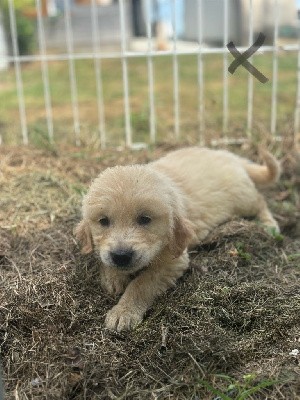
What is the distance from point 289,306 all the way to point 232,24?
4884 mm

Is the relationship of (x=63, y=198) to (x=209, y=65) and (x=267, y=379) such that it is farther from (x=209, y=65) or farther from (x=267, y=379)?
(x=209, y=65)

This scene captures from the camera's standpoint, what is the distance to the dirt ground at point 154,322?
107 inches

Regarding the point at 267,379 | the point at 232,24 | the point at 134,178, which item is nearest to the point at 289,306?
the point at 267,379

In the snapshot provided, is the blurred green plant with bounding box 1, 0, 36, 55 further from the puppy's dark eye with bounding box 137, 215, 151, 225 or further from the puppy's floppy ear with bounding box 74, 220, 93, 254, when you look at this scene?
the puppy's dark eye with bounding box 137, 215, 151, 225

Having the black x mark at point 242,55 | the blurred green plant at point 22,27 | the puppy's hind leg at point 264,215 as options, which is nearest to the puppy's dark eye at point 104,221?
the black x mark at point 242,55

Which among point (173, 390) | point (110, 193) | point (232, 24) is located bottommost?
point (173, 390)

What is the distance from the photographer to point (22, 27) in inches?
562

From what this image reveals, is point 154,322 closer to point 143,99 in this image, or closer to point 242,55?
point 242,55

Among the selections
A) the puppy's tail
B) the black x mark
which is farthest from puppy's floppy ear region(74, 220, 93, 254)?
the puppy's tail

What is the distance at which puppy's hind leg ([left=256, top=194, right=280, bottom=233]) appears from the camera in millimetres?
4543

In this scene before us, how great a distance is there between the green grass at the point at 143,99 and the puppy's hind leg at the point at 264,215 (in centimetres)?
180

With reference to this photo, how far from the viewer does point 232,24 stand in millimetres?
7168

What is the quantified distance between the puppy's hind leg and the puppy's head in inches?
50.3

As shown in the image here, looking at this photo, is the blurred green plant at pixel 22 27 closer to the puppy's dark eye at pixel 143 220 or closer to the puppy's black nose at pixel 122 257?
the puppy's dark eye at pixel 143 220
